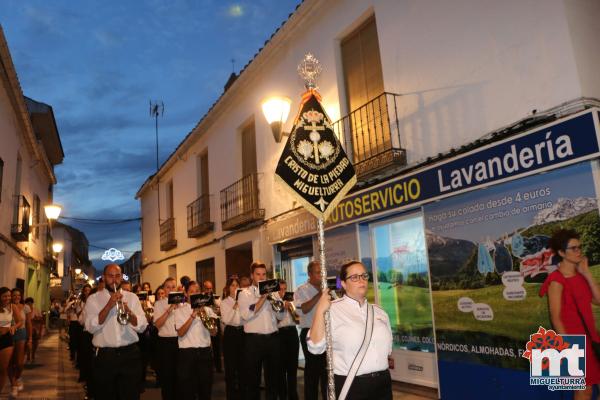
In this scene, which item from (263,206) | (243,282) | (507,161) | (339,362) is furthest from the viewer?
(263,206)

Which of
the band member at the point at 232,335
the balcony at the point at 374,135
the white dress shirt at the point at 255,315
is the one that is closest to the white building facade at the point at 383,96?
the balcony at the point at 374,135

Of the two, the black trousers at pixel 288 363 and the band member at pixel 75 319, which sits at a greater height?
the band member at pixel 75 319

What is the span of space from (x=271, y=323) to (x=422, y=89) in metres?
4.00

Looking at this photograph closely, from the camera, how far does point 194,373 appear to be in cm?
645

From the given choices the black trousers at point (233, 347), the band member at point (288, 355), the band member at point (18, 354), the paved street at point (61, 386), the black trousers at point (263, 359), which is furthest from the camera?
the band member at point (18, 354)

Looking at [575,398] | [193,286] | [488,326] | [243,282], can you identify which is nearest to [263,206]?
[243,282]

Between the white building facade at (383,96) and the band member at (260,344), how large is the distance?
2293mm

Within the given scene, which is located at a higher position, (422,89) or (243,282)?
(422,89)

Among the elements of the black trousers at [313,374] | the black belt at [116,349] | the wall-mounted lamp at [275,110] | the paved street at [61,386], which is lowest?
the paved street at [61,386]

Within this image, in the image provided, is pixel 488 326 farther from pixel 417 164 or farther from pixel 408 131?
pixel 408 131

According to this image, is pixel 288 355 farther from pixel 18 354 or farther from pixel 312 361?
pixel 18 354

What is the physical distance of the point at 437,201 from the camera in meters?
7.07

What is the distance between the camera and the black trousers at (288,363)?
22.8 feet

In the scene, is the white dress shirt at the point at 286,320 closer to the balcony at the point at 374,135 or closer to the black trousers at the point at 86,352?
the balcony at the point at 374,135
